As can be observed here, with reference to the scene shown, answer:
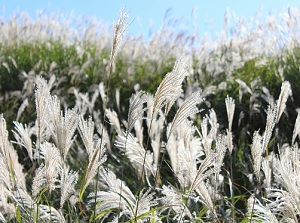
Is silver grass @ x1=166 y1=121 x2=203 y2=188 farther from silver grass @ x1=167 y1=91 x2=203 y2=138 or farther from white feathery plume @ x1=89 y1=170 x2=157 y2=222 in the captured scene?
silver grass @ x1=167 y1=91 x2=203 y2=138

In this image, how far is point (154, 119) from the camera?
2535 mm

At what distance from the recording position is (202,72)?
646cm

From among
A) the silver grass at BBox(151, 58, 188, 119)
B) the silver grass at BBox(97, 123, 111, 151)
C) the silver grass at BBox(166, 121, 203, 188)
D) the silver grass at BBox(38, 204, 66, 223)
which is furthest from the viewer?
the silver grass at BBox(166, 121, 203, 188)

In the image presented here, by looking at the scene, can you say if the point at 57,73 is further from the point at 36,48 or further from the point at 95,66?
the point at 36,48

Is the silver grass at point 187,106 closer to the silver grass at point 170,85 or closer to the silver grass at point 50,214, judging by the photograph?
the silver grass at point 170,85

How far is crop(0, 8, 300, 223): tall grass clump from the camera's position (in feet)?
7.17

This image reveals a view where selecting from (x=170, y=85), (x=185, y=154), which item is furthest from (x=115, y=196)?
(x=170, y=85)

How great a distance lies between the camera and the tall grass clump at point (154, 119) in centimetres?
219

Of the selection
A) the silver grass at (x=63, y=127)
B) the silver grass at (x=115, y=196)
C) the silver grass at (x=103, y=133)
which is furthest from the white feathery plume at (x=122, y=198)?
the silver grass at (x=63, y=127)

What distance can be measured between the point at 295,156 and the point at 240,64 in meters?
4.36

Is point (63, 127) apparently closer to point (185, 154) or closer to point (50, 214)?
point (50, 214)

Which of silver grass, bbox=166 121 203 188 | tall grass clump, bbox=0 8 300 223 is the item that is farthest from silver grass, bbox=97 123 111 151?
silver grass, bbox=166 121 203 188

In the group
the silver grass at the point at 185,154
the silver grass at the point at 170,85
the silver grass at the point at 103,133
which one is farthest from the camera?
the silver grass at the point at 185,154

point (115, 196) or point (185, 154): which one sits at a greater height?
point (185, 154)
